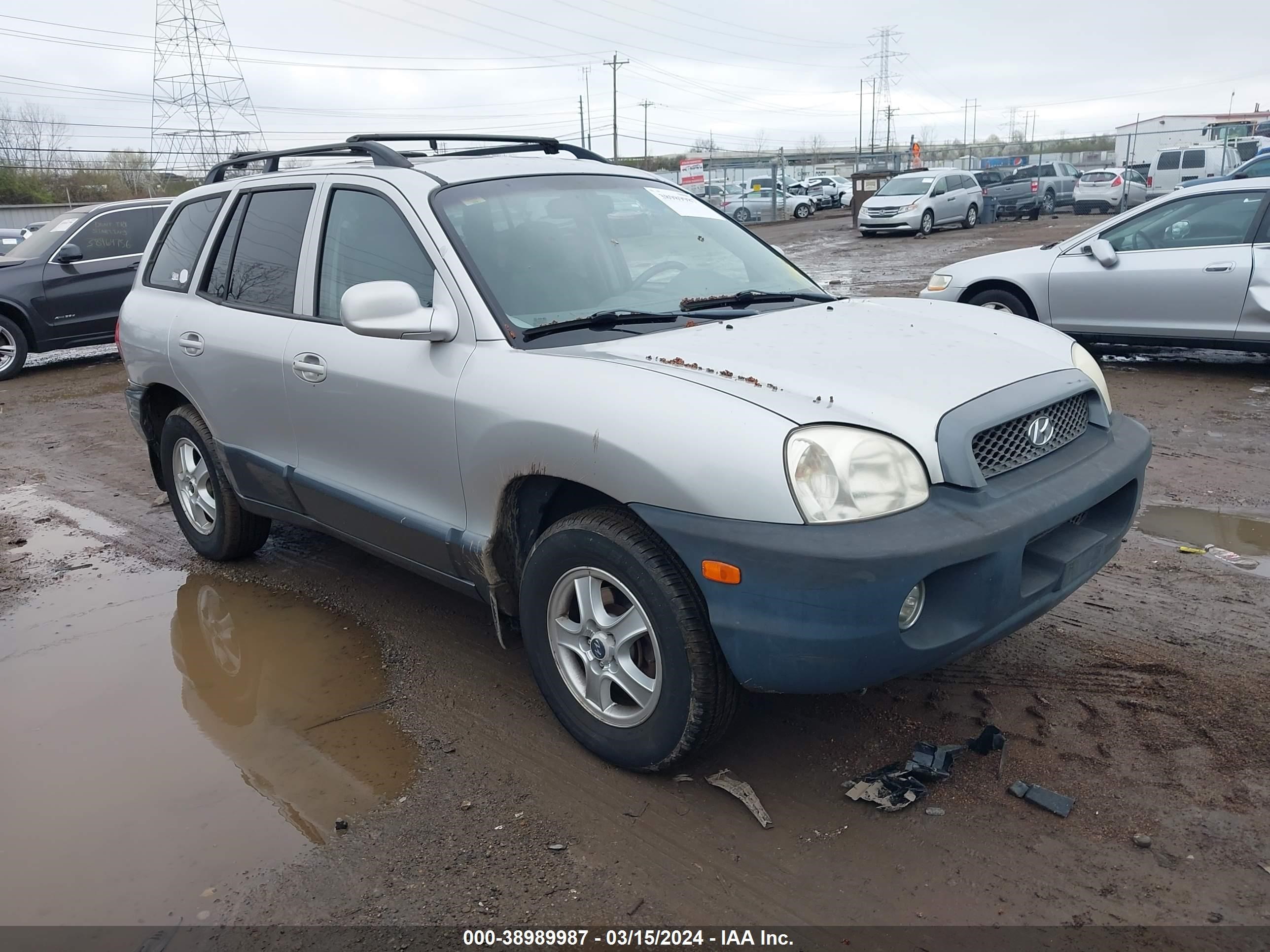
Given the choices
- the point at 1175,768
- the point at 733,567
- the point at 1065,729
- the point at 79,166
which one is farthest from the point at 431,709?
the point at 79,166

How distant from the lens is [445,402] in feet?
11.0

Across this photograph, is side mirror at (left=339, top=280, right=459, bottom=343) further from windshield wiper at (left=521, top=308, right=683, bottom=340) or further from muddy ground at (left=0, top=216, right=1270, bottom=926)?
muddy ground at (left=0, top=216, right=1270, bottom=926)

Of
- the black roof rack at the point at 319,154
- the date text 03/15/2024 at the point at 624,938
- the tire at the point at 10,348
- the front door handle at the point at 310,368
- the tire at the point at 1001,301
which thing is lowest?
the date text 03/15/2024 at the point at 624,938

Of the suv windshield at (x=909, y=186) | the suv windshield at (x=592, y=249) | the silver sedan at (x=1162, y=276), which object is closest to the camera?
the suv windshield at (x=592, y=249)

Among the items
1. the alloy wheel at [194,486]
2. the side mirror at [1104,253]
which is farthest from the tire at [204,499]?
the side mirror at [1104,253]

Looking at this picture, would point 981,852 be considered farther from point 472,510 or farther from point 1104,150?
point 1104,150

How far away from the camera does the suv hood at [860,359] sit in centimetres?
275

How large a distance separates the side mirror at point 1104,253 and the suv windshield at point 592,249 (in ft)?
16.8

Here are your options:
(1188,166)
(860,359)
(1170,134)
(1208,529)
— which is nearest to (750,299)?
(860,359)

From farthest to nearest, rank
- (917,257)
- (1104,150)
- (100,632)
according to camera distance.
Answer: (1104,150)
(917,257)
(100,632)

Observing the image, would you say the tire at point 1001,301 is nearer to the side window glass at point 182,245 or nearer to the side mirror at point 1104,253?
the side mirror at point 1104,253

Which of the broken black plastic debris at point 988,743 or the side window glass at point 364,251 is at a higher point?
the side window glass at point 364,251

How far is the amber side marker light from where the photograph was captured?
258 centimetres

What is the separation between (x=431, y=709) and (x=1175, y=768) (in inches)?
97.9
